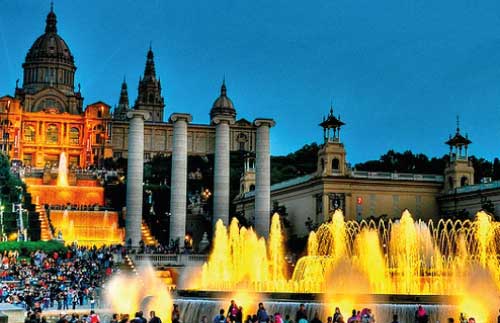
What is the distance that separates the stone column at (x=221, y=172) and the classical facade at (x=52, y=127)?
82.0 m

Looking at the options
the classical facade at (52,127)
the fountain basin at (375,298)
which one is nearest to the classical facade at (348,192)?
the fountain basin at (375,298)

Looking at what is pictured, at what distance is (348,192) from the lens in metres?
70.9

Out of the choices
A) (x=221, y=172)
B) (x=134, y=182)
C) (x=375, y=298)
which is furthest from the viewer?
(x=221, y=172)

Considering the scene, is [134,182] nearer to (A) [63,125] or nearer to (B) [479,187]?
(B) [479,187]

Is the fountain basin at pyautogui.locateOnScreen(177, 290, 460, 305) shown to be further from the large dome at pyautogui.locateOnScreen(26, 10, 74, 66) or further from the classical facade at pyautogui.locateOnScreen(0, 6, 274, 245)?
the large dome at pyautogui.locateOnScreen(26, 10, 74, 66)

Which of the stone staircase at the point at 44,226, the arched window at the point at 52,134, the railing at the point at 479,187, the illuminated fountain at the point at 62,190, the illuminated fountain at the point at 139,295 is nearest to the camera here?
the illuminated fountain at the point at 139,295

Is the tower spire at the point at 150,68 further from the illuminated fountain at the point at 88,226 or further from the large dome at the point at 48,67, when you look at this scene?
the illuminated fountain at the point at 88,226

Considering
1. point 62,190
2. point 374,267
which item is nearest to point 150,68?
point 62,190

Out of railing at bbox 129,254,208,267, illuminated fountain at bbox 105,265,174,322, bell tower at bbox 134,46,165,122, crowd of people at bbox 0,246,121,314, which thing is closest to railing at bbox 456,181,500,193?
railing at bbox 129,254,208,267

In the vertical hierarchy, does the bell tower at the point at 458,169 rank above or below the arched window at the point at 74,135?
below

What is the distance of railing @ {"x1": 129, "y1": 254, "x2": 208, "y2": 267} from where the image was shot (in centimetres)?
5500

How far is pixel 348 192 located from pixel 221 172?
12.4 m

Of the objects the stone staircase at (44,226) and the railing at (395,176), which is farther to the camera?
the railing at (395,176)

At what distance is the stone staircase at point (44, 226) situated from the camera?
68.6 metres
